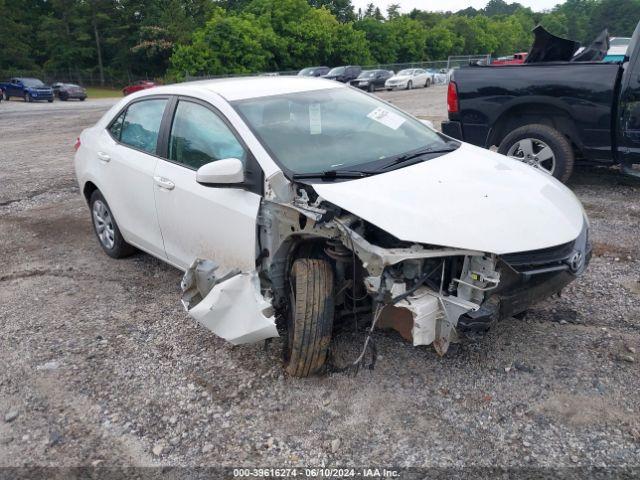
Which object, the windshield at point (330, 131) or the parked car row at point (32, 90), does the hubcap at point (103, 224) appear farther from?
the parked car row at point (32, 90)

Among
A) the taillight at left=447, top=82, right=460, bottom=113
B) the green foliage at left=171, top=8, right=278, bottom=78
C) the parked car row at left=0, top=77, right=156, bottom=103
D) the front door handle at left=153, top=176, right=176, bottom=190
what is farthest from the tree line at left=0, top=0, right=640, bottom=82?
the front door handle at left=153, top=176, right=176, bottom=190

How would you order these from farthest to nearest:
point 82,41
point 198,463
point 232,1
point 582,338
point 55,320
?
point 232,1, point 82,41, point 55,320, point 582,338, point 198,463

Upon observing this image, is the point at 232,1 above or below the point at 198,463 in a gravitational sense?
above

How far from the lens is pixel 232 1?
6003cm

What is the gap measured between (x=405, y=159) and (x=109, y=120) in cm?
290

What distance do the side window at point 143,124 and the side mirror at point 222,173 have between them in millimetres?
1136

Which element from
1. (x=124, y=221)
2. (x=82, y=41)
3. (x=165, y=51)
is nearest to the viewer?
(x=124, y=221)

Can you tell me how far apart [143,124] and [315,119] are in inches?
60.6

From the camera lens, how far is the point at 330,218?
9.82 ft

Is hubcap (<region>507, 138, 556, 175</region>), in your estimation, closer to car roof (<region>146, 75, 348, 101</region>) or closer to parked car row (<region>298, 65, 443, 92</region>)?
car roof (<region>146, 75, 348, 101</region>)

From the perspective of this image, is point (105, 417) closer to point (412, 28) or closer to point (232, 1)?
point (412, 28)

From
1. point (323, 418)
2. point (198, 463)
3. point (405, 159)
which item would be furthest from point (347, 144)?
point (198, 463)

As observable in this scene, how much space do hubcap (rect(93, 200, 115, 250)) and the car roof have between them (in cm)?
123

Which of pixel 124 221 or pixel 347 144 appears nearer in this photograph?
pixel 347 144
